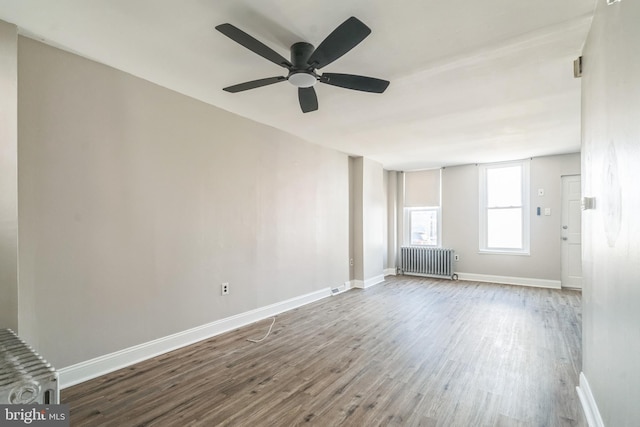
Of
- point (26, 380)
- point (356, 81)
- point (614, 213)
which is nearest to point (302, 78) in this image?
point (356, 81)

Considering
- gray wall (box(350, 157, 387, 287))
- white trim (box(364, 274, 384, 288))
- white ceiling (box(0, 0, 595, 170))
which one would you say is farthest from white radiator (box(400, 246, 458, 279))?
white ceiling (box(0, 0, 595, 170))

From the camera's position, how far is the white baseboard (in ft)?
7.47

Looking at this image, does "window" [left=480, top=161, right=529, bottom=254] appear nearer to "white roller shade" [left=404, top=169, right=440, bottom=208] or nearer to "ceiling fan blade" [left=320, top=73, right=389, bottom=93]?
"white roller shade" [left=404, top=169, right=440, bottom=208]

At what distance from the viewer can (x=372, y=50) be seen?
2.24 m

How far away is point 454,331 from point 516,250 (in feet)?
A: 11.8

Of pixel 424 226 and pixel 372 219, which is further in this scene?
pixel 424 226

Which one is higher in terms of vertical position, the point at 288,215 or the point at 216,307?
the point at 288,215

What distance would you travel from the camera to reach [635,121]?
1.15 meters

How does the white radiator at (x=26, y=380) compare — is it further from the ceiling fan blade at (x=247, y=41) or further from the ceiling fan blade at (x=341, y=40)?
the ceiling fan blade at (x=341, y=40)

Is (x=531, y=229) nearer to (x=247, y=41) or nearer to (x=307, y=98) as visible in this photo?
(x=307, y=98)

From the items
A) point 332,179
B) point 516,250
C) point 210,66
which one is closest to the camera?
point 210,66

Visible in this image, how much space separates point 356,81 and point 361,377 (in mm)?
2325

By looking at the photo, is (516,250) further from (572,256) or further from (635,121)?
(635,121)

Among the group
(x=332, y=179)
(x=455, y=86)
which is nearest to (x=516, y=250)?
(x=332, y=179)
